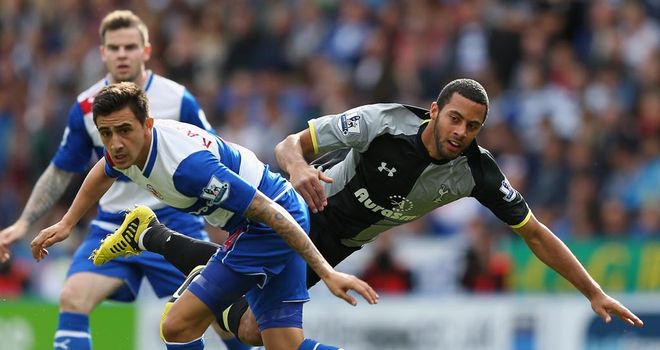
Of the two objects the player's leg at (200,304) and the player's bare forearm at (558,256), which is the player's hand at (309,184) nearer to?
the player's leg at (200,304)

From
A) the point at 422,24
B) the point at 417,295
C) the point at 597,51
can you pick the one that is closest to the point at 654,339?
the point at 417,295

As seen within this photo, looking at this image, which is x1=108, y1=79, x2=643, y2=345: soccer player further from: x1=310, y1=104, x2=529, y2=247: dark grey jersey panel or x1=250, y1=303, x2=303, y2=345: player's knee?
x1=250, y1=303, x2=303, y2=345: player's knee

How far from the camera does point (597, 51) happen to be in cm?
1495

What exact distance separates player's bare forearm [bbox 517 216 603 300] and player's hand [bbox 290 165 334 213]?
143 cm

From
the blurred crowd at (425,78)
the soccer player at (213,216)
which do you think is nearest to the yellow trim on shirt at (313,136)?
the soccer player at (213,216)

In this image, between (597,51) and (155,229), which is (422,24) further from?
(155,229)

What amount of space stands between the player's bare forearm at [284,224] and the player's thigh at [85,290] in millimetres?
1967

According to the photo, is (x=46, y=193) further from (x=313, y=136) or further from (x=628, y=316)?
(x=628, y=316)

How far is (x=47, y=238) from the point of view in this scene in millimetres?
7816

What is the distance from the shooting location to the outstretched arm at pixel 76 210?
782 centimetres

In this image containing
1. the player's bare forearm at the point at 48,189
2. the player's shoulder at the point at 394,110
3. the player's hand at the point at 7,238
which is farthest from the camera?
the player's bare forearm at the point at 48,189

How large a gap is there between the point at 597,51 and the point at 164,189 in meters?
8.80

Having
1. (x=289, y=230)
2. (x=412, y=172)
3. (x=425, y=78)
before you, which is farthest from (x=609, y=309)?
(x=425, y=78)

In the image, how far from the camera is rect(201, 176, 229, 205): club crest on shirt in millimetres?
7129
